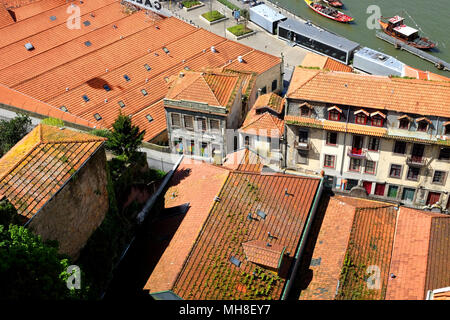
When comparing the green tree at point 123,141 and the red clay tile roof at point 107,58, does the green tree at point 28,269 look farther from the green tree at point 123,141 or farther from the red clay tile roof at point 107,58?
the red clay tile roof at point 107,58

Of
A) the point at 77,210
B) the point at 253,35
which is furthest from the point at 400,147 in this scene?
the point at 253,35

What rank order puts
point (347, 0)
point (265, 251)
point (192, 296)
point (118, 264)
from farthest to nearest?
point (347, 0) < point (118, 264) < point (265, 251) < point (192, 296)

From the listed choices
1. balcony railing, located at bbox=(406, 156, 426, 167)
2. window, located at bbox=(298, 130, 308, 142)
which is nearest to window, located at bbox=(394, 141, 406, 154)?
balcony railing, located at bbox=(406, 156, 426, 167)

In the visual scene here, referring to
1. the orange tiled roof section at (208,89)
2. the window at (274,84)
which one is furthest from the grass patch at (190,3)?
the orange tiled roof section at (208,89)

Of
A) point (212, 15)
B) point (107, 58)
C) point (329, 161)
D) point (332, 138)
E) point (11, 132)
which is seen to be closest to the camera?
point (11, 132)

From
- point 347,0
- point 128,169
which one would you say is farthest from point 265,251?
point 347,0

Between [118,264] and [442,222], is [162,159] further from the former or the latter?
[442,222]

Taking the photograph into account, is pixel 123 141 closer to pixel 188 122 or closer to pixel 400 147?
pixel 188 122
